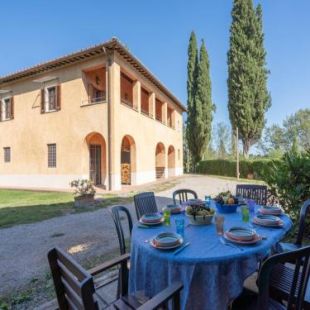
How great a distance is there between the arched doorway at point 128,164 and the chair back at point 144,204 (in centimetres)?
962

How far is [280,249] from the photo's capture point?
2652 mm

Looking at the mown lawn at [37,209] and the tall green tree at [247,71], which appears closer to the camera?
the mown lawn at [37,209]

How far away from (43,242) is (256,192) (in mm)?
4407

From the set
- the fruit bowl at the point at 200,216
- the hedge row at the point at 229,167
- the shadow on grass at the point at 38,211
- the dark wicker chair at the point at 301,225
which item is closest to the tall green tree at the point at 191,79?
the hedge row at the point at 229,167

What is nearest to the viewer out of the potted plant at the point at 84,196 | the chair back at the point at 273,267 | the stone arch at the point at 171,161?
the chair back at the point at 273,267

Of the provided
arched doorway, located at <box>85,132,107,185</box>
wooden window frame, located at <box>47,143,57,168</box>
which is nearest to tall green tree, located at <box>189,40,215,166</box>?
arched doorway, located at <box>85,132,107,185</box>

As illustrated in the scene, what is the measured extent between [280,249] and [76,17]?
12588mm

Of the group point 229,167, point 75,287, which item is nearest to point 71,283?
point 75,287

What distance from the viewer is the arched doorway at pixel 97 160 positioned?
13242 mm

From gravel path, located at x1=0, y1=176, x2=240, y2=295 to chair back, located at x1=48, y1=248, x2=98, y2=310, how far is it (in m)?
2.29

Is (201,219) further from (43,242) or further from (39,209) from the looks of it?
(39,209)

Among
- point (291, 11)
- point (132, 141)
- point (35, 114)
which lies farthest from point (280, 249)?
point (35, 114)

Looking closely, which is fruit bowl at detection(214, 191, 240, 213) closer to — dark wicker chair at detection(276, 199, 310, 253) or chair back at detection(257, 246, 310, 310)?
dark wicker chair at detection(276, 199, 310, 253)

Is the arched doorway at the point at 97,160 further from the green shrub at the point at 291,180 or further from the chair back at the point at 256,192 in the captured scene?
the green shrub at the point at 291,180
